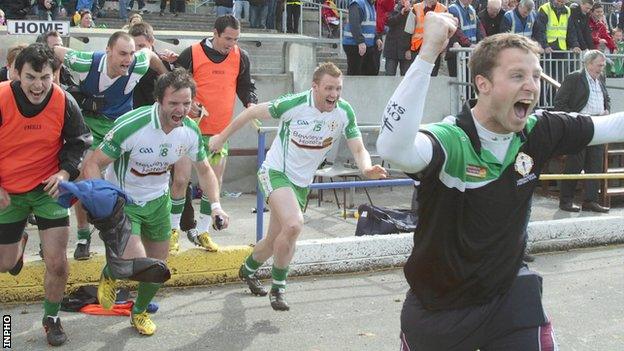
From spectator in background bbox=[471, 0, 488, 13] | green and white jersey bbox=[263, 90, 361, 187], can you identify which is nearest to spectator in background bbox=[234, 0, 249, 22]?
spectator in background bbox=[471, 0, 488, 13]

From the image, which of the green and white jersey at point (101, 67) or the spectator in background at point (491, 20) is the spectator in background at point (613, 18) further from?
the green and white jersey at point (101, 67)

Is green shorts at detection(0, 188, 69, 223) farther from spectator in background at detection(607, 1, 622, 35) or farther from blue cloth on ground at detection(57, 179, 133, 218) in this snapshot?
spectator in background at detection(607, 1, 622, 35)

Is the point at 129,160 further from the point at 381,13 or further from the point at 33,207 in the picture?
the point at 381,13

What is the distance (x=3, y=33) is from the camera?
1095 cm

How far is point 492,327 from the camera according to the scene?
3.43 metres

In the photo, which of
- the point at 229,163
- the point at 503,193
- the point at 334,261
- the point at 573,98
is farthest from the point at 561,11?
the point at 503,193

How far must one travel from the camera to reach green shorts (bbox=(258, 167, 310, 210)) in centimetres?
666

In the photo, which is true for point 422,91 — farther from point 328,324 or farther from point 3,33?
point 3,33

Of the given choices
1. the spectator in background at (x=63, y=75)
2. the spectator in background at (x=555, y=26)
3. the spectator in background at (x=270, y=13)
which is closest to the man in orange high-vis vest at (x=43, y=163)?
the spectator in background at (x=63, y=75)

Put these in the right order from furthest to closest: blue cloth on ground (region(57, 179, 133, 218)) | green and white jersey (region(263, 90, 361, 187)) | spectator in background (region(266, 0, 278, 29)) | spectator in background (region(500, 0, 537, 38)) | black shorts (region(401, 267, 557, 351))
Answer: spectator in background (region(266, 0, 278, 29)) → spectator in background (region(500, 0, 537, 38)) → green and white jersey (region(263, 90, 361, 187)) → blue cloth on ground (region(57, 179, 133, 218)) → black shorts (region(401, 267, 557, 351))

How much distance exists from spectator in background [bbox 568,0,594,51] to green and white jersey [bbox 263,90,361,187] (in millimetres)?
8516

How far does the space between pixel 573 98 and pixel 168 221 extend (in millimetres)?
6473

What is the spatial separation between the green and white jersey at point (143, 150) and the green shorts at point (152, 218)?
0.05 meters

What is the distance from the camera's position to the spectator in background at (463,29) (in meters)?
13.0
